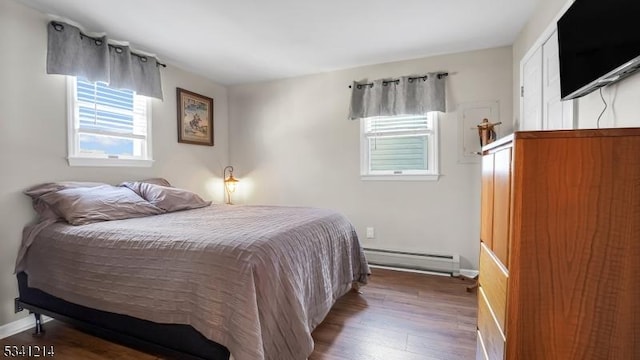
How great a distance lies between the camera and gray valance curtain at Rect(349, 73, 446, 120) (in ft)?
10.5

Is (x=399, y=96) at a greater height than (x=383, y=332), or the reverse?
(x=399, y=96)

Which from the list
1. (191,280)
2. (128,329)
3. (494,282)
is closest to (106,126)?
(128,329)

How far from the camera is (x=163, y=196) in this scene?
8.87 feet

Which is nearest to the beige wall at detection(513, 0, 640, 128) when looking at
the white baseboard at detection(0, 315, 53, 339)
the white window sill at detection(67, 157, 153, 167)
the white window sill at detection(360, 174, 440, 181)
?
the white window sill at detection(360, 174, 440, 181)

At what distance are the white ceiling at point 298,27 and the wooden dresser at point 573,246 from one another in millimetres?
1870

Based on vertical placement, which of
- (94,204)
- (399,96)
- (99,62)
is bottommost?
(94,204)

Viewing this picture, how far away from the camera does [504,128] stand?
3047mm

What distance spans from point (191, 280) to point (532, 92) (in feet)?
9.20

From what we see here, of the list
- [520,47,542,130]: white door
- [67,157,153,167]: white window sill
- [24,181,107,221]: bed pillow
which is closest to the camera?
[24,181,107,221]: bed pillow

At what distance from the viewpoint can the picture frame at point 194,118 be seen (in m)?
3.59

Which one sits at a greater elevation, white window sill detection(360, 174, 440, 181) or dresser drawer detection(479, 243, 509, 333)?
white window sill detection(360, 174, 440, 181)

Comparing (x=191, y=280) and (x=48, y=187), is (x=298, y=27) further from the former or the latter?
(x=48, y=187)

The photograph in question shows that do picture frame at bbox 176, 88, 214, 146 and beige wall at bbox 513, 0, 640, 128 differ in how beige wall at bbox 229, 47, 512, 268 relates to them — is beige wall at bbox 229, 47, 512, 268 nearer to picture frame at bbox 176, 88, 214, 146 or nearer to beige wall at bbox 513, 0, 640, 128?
picture frame at bbox 176, 88, 214, 146

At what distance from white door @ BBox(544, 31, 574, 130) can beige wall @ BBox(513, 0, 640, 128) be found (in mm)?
126
